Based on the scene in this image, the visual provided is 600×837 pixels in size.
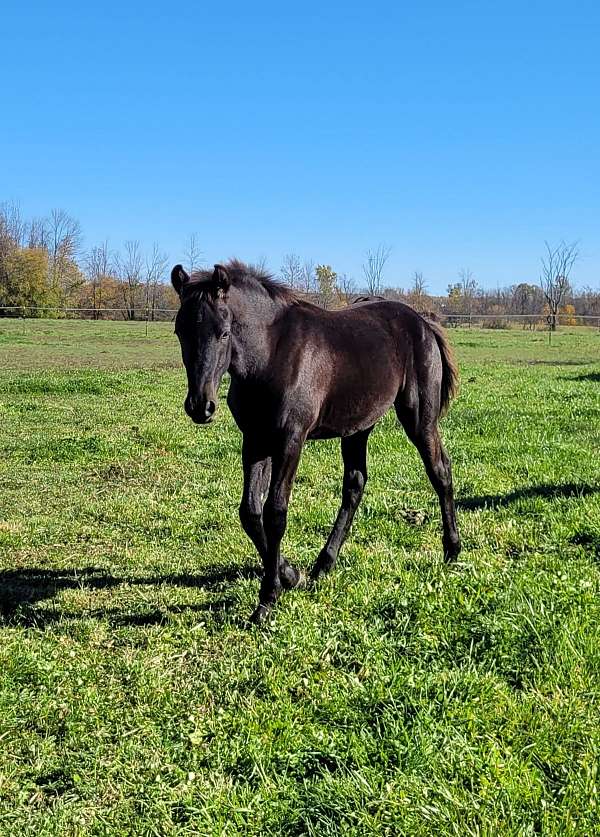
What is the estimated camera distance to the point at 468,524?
6.00m

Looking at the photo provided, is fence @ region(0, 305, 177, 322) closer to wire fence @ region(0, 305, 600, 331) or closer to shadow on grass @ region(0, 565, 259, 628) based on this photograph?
wire fence @ region(0, 305, 600, 331)

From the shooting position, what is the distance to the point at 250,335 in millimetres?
4262

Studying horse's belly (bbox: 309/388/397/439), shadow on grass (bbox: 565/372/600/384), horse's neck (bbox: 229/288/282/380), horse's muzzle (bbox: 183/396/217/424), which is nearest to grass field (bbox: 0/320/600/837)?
horse's belly (bbox: 309/388/397/439)

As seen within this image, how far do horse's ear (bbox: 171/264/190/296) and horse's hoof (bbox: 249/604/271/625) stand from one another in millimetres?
2002

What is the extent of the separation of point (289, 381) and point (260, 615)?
1471 millimetres

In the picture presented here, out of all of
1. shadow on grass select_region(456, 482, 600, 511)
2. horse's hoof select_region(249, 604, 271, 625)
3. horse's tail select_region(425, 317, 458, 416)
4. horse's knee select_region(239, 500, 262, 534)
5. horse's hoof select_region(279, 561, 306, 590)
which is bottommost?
horse's hoof select_region(249, 604, 271, 625)

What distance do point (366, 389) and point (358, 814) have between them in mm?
2966

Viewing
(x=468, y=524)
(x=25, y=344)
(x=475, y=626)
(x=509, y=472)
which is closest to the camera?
(x=475, y=626)

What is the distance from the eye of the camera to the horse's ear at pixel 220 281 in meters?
3.92

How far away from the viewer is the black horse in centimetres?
398

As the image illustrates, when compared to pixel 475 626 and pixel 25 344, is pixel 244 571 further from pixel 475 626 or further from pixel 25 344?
pixel 25 344

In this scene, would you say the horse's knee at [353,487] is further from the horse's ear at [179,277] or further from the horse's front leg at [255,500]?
the horse's ear at [179,277]

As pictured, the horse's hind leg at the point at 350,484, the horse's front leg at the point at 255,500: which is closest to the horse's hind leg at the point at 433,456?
the horse's hind leg at the point at 350,484

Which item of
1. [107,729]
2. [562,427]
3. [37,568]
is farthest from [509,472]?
[107,729]
